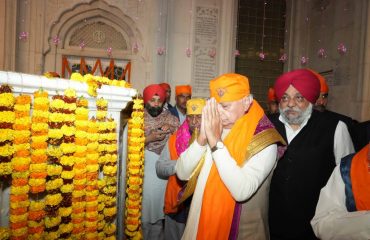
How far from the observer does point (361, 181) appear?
1.50 metres

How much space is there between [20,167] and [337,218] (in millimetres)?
1723

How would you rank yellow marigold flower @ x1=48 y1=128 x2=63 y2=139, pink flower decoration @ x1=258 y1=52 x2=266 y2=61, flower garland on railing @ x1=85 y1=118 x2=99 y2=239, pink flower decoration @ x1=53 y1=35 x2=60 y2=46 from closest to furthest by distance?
yellow marigold flower @ x1=48 y1=128 x2=63 y2=139, flower garland on railing @ x1=85 y1=118 x2=99 y2=239, pink flower decoration @ x1=53 y1=35 x2=60 y2=46, pink flower decoration @ x1=258 y1=52 x2=266 y2=61

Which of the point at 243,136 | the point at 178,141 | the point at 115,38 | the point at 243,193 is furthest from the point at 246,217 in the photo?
the point at 115,38

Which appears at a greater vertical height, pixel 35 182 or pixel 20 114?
pixel 20 114

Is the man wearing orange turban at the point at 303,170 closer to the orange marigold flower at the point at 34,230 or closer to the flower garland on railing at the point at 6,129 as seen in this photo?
the orange marigold flower at the point at 34,230

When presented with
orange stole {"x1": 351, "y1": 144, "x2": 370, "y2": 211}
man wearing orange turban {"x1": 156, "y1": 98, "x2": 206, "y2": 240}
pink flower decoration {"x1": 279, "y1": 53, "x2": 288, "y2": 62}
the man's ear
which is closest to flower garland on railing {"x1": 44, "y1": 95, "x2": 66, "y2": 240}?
the man's ear

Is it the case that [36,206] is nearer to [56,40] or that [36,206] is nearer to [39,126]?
[39,126]

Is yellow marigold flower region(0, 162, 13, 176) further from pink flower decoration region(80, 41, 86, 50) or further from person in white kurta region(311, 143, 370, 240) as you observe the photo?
pink flower decoration region(80, 41, 86, 50)

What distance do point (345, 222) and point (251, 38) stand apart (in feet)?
24.4

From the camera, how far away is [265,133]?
5.90 ft

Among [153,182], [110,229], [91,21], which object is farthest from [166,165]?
[91,21]

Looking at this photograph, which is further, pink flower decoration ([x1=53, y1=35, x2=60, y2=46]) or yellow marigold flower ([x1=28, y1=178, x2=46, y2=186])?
pink flower decoration ([x1=53, y1=35, x2=60, y2=46])

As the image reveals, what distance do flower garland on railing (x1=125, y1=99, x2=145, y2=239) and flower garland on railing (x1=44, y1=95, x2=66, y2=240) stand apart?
0.74 metres

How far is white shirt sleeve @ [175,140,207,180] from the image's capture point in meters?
1.84
